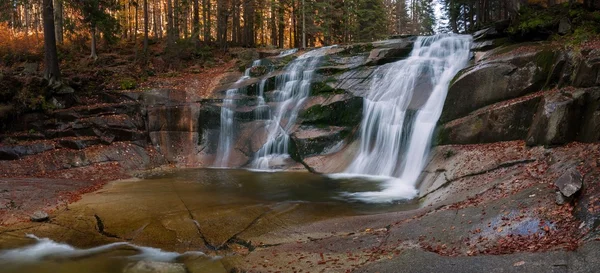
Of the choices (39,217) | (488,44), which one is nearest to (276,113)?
(488,44)

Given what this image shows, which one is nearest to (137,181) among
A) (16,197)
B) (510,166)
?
(16,197)

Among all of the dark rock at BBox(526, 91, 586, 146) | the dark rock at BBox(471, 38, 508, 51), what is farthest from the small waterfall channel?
the dark rock at BBox(526, 91, 586, 146)

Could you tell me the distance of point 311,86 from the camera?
63.6 ft

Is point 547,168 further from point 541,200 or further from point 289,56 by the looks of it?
point 289,56

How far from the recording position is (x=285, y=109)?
754 inches

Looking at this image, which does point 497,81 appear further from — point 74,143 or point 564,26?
point 74,143

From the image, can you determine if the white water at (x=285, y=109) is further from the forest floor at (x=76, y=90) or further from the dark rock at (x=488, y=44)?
the dark rock at (x=488, y=44)

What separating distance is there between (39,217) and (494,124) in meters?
12.1

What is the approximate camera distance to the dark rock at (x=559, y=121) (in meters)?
8.80

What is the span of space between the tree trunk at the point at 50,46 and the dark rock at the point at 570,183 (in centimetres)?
1990

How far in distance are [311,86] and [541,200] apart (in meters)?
13.9

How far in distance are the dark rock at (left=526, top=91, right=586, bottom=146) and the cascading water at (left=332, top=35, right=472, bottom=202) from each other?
140 inches

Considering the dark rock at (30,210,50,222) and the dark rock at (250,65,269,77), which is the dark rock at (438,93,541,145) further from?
the dark rock at (250,65,269,77)

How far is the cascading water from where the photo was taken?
1313cm
